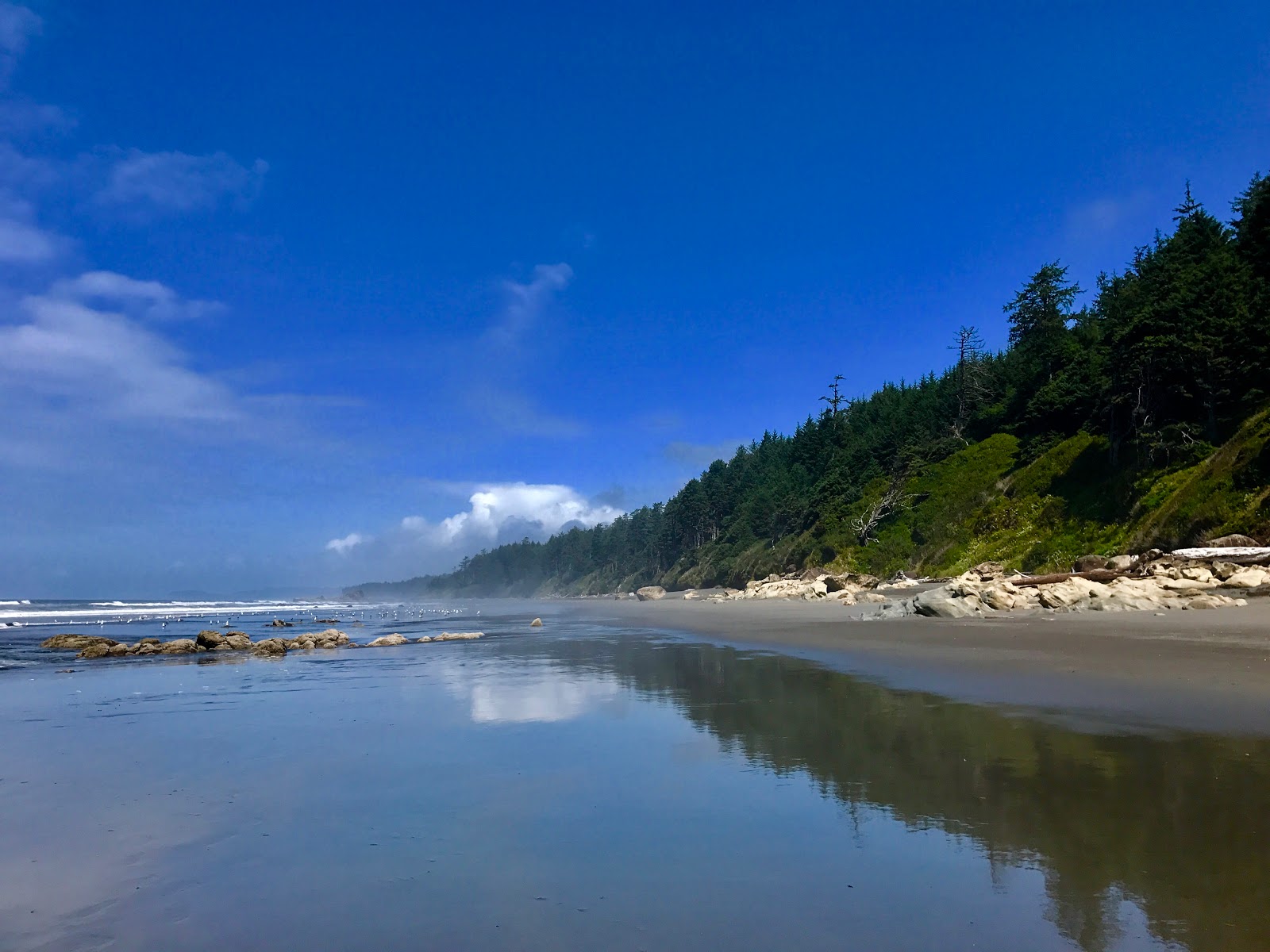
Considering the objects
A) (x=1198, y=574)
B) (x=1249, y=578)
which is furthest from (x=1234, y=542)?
(x=1249, y=578)

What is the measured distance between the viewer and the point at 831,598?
1526 inches

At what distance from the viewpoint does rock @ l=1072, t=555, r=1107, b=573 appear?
23844 millimetres

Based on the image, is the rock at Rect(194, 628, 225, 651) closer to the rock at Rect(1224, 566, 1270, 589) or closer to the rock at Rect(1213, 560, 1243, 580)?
the rock at Rect(1224, 566, 1270, 589)

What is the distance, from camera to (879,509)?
58.9 meters

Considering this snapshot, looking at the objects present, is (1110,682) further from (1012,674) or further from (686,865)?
(686,865)

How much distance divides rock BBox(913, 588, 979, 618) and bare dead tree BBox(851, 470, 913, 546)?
33761mm

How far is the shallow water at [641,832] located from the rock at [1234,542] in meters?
15.6

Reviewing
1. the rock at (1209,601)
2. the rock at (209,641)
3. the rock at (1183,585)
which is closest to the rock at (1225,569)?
the rock at (1183,585)

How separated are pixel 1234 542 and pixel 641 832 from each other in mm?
22182

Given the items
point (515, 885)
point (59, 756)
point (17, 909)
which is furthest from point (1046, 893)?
point (59, 756)

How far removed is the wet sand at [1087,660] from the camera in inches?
347

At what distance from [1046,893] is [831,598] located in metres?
35.8

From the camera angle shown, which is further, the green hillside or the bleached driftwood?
the green hillside

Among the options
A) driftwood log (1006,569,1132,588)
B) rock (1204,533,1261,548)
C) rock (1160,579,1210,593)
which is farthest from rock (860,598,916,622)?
rock (1204,533,1261,548)
